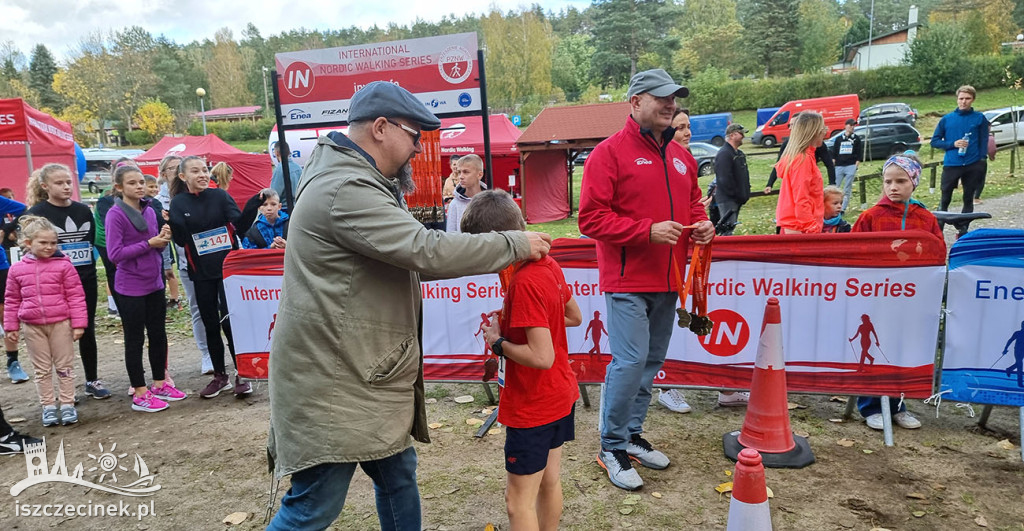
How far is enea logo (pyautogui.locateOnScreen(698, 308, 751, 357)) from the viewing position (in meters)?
4.35

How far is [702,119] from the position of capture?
134ft

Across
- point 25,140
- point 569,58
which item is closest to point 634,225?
point 25,140

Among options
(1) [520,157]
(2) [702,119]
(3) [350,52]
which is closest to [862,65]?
(2) [702,119]

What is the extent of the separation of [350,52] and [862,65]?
242 feet

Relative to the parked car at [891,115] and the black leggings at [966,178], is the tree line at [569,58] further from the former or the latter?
the black leggings at [966,178]

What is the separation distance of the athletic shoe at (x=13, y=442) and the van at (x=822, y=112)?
3320 centimetres

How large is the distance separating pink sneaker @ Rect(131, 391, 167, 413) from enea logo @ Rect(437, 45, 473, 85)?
3.66m

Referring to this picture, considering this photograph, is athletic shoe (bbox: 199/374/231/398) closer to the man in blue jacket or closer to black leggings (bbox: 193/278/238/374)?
black leggings (bbox: 193/278/238/374)

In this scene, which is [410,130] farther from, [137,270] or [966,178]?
[966,178]

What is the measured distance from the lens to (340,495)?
89.9 inches

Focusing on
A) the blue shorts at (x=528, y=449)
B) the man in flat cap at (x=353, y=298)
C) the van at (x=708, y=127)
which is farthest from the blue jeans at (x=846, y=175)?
the van at (x=708, y=127)

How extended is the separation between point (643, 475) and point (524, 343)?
1.69 metres

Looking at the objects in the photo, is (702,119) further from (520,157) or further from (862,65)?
(862,65)

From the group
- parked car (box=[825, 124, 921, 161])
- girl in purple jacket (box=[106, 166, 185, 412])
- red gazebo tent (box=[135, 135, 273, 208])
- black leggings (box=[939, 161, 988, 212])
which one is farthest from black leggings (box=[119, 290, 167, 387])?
parked car (box=[825, 124, 921, 161])
